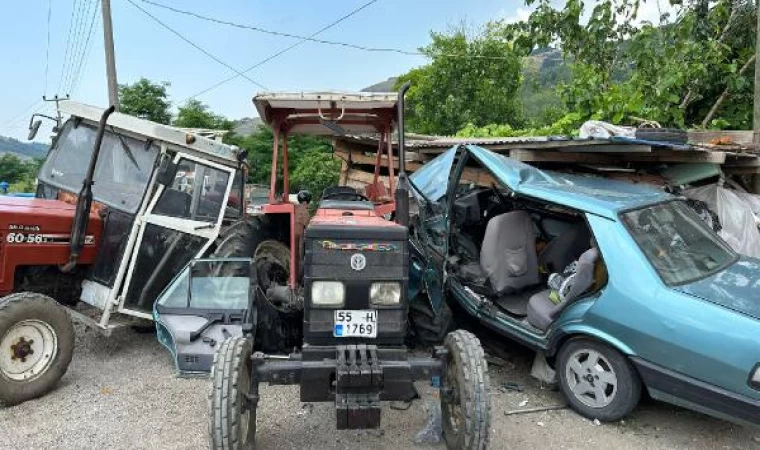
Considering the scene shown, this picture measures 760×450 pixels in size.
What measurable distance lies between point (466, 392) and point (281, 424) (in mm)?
1508

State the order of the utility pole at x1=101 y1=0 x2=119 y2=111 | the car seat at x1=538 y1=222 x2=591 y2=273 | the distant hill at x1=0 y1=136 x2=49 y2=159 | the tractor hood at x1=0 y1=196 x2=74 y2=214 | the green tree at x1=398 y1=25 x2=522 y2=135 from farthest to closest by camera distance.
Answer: the distant hill at x1=0 y1=136 x2=49 y2=159, the green tree at x1=398 y1=25 x2=522 y2=135, the utility pole at x1=101 y1=0 x2=119 y2=111, the car seat at x1=538 y1=222 x2=591 y2=273, the tractor hood at x1=0 y1=196 x2=74 y2=214

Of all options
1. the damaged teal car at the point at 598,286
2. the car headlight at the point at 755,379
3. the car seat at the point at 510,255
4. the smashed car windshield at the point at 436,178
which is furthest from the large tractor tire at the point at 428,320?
the car headlight at the point at 755,379

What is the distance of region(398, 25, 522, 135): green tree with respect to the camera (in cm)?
2150

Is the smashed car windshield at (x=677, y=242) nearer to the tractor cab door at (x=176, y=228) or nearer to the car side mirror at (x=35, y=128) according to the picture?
the tractor cab door at (x=176, y=228)

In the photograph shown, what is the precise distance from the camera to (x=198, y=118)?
71.5 feet

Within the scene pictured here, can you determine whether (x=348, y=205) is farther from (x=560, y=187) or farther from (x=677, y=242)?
(x=677, y=242)

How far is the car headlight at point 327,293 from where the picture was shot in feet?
11.6

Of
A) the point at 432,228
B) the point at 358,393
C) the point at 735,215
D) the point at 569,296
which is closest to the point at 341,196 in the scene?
the point at 432,228

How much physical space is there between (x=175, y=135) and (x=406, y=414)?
10.8 feet

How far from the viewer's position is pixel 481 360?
11.0 ft

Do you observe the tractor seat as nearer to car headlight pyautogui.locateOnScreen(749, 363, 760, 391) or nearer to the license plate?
the license plate

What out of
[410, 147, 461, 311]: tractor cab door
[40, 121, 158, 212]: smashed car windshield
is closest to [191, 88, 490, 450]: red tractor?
[410, 147, 461, 311]: tractor cab door

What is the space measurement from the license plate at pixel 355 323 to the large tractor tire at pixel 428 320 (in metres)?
1.72

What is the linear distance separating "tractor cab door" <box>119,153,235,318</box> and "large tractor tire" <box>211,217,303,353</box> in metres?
0.25
